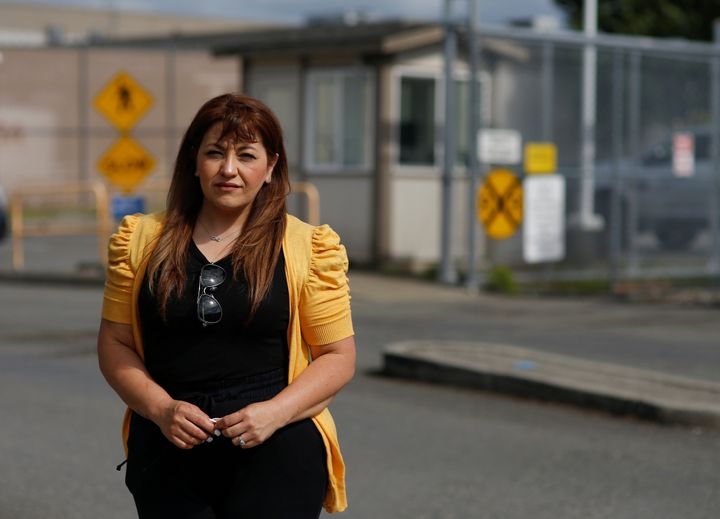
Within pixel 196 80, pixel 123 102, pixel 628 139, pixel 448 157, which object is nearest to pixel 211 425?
pixel 448 157

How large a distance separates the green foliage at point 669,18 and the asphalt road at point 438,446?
27590mm

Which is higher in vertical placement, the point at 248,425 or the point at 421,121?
the point at 421,121

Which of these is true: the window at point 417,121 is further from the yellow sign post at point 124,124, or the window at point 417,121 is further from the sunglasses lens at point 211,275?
the sunglasses lens at point 211,275

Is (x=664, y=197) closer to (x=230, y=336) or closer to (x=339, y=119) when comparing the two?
(x=339, y=119)

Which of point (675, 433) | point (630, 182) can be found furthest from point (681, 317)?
point (675, 433)

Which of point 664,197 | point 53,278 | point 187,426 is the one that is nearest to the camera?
point 187,426

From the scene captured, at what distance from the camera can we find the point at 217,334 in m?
3.44

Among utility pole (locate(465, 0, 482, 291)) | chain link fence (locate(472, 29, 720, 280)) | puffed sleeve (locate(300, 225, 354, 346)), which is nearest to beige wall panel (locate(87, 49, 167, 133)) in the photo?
chain link fence (locate(472, 29, 720, 280))

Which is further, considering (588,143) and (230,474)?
(588,143)

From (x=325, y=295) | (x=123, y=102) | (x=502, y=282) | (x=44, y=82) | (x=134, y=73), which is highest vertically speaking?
(x=134, y=73)

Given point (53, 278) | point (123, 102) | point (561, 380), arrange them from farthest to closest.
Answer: point (123, 102)
point (53, 278)
point (561, 380)

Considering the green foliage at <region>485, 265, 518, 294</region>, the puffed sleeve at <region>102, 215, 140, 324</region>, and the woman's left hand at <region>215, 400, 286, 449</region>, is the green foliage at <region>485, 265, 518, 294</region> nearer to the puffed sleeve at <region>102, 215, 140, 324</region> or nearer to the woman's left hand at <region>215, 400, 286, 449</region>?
the puffed sleeve at <region>102, 215, 140, 324</region>

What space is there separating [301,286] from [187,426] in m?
0.45

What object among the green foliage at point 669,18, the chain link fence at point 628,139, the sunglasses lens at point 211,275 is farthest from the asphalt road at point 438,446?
the green foliage at point 669,18
